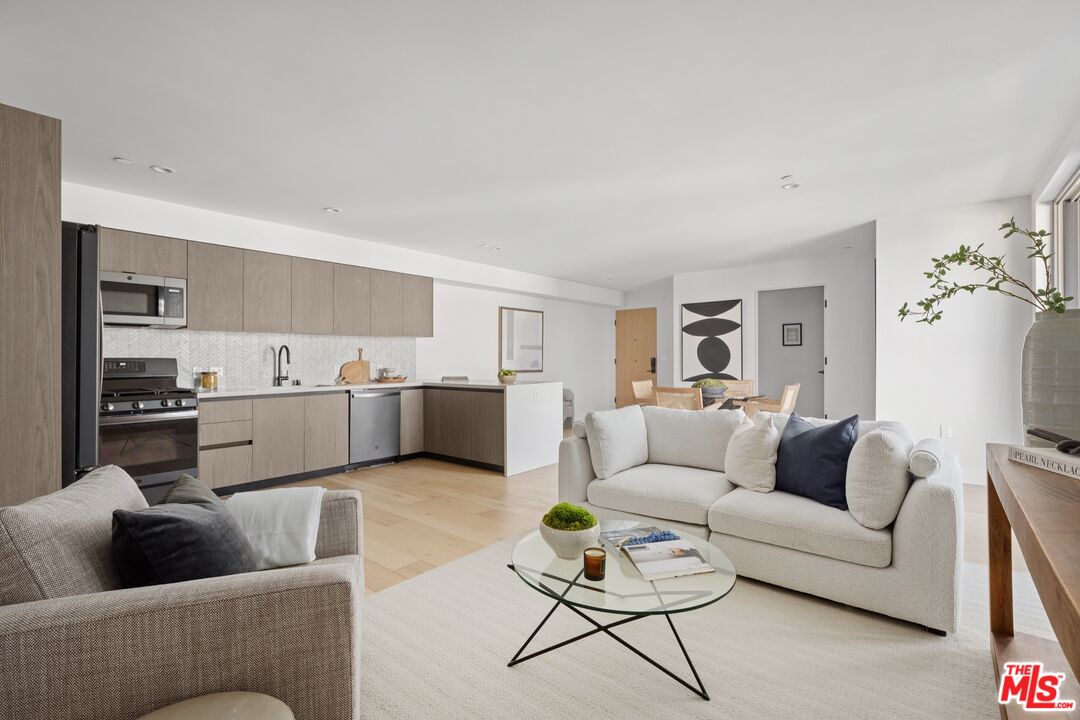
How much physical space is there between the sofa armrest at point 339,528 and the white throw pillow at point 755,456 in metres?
1.97

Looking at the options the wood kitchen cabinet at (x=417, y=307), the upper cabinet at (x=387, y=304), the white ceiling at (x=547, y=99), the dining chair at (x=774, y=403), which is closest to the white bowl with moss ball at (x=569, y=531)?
the white ceiling at (x=547, y=99)

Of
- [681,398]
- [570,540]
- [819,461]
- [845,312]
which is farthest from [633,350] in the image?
[570,540]

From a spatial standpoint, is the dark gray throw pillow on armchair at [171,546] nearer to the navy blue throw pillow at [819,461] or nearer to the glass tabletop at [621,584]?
the glass tabletop at [621,584]

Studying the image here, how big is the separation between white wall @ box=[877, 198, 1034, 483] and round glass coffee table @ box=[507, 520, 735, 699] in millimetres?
3951

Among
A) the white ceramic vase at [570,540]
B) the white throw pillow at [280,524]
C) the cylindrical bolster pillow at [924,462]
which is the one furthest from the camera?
the cylindrical bolster pillow at [924,462]

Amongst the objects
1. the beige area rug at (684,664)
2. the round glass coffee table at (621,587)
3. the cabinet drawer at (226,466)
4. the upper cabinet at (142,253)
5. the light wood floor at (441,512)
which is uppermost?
the upper cabinet at (142,253)

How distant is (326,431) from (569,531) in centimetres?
378

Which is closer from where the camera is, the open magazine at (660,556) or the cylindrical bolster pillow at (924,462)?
the open magazine at (660,556)

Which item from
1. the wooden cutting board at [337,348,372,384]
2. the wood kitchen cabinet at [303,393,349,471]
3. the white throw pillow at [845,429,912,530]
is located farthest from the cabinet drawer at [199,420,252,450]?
the white throw pillow at [845,429,912,530]

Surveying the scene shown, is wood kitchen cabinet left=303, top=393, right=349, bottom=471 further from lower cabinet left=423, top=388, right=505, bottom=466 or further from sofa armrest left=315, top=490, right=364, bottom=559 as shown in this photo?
sofa armrest left=315, top=490, right=364, bottom=559

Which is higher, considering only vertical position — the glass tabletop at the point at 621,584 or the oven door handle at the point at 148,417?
the oven door handle at the point at 148,417

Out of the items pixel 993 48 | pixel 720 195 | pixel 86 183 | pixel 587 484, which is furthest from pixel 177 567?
pixel 720 195

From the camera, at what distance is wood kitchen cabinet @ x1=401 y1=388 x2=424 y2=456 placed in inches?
223

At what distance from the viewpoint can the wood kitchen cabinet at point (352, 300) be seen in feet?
17.4
